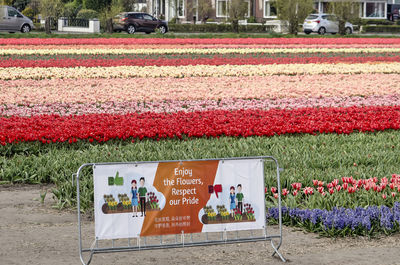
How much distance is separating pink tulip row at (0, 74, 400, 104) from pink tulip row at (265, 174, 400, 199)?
7.06 meters

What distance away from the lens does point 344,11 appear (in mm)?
48125

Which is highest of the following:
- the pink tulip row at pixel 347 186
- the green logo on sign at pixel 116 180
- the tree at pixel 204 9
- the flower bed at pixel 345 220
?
the tree at pixel 204 9

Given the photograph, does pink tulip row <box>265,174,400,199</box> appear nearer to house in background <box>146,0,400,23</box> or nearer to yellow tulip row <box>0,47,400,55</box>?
yellow tulip row <box>0,47,400,55</box>

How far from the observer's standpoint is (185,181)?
5.79 m

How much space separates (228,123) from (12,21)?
35408 mm

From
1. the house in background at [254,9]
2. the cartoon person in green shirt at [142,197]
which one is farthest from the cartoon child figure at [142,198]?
the house in background at [254,9]


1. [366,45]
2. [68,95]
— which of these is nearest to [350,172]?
[68,95]

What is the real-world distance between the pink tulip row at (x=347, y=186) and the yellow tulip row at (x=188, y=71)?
13537 millimetres

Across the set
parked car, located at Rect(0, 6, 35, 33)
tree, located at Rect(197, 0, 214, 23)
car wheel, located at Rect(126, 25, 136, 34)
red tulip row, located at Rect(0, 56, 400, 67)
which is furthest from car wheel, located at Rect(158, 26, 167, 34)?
red tulip row, located at Rect(0, 56, 400, 67)

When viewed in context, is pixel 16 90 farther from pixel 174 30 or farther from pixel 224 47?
pixel 174 30

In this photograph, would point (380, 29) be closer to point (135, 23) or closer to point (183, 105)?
point (135, 23)

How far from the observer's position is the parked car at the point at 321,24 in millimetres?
49781

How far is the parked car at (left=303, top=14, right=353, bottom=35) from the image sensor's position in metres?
49.8

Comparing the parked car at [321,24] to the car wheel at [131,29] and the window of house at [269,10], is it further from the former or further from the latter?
the window of house at [269,10]
